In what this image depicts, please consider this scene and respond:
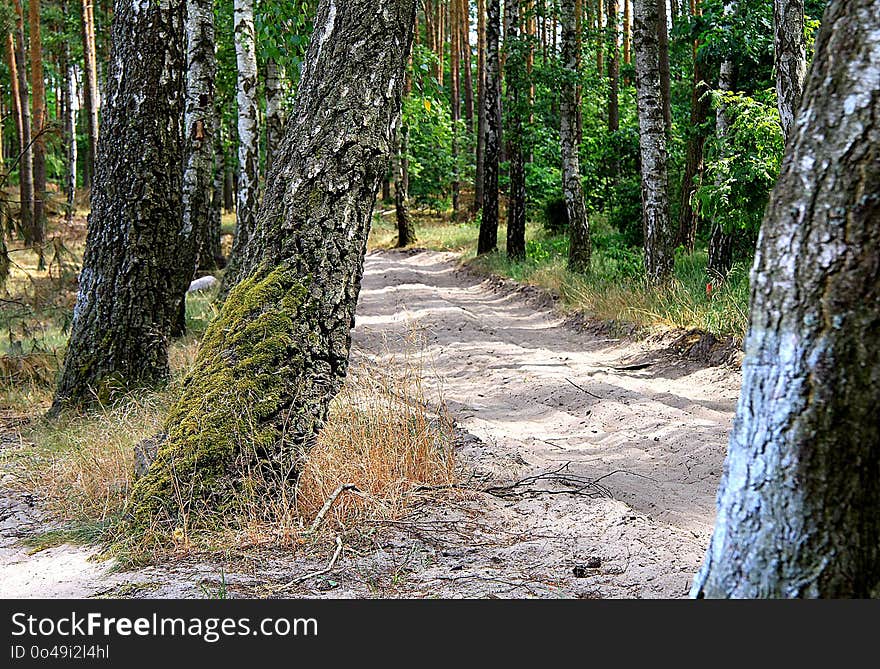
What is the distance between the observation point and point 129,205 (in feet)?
21.8

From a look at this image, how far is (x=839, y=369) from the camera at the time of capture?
6.40 ft

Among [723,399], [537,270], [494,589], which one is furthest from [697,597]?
[537,270]

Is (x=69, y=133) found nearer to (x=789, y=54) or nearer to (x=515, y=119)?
(x=515, y=119)

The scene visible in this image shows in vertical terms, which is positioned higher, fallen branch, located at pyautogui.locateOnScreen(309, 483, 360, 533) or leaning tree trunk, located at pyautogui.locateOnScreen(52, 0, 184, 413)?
leaning tree trunk, located at pyautogui.locateOnScreen(52, 0, 184, 413)

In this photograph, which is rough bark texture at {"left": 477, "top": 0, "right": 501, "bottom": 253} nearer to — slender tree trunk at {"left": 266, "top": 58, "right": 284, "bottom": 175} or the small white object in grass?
slender tree trunk at {"left": 266, "top": 58, "right": 284, "bottom": 175}

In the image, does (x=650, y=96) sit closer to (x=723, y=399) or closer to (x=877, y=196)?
(x=723, y=399)

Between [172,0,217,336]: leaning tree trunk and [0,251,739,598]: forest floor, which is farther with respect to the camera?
[172,0,217,336]: leaning tree trunk

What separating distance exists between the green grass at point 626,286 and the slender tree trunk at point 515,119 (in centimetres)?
48

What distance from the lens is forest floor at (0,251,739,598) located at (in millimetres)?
3521

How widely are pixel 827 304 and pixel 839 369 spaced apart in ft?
0.51

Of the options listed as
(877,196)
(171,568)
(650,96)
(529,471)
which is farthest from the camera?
(650,96)

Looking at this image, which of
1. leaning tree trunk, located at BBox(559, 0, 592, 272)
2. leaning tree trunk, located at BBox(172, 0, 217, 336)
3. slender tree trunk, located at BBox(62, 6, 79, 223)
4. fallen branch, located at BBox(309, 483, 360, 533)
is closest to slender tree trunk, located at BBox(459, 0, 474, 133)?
slender tree trunk, located at BBox(62, 6, 79, 223)

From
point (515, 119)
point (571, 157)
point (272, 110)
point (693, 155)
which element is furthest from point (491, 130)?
point (272, 110)

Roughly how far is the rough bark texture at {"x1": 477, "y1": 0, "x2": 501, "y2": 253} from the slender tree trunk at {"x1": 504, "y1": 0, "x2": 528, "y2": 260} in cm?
43
